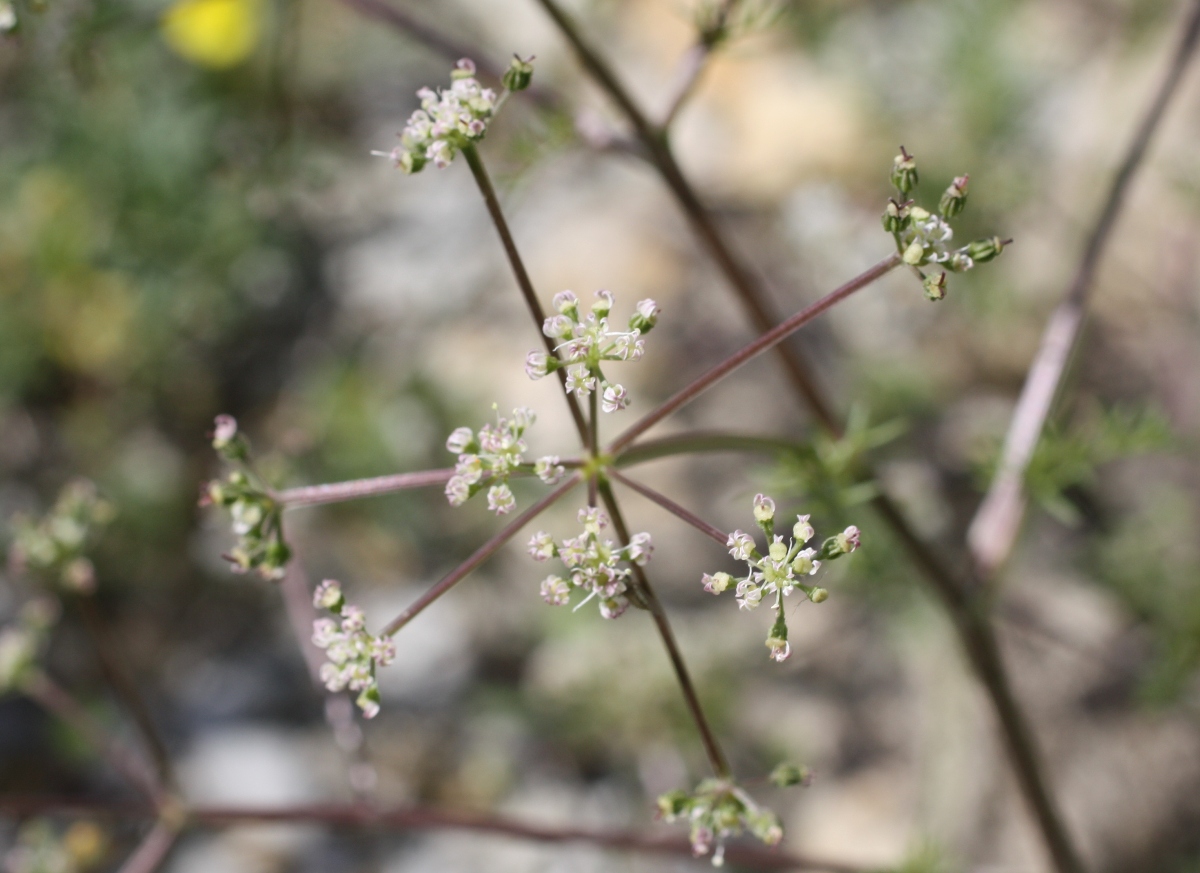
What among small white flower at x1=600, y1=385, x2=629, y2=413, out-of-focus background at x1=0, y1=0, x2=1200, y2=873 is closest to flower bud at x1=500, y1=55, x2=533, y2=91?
small white flower at x1=600, y1=385, x2=629, y2=413

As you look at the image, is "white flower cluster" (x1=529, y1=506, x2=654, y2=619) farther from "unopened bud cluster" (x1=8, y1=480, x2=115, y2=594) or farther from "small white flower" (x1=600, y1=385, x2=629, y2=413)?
"unopened bud cluster" (x1=8, y1=480, x2=115, y2=594)

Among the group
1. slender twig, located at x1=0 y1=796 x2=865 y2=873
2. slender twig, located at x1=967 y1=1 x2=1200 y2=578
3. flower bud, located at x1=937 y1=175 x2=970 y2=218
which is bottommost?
slender twig, located at x1=0 y1=796 x2=865 y2=873

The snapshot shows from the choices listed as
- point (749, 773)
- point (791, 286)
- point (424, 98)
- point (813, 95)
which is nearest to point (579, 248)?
point (791, 286)

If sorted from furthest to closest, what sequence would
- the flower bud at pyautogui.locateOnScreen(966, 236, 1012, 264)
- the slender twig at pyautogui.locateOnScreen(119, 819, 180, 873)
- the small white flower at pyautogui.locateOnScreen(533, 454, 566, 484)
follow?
the slender twig at pyautogui.locateOnScreen(119, 819, 180, 873), the small white flower at pyautogui.locateOnScreen(533, 454, 566, 484), the flower bud at pyautogui.locateOnScreen(966, 236, 1012, 264)

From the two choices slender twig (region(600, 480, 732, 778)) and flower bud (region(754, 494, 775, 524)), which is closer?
flower bud (region(754, 494, 775, 524))

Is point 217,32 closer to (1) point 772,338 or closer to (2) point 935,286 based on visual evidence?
(1) point 772,338

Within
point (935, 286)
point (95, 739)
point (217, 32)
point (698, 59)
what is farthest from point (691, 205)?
point (217, 32)

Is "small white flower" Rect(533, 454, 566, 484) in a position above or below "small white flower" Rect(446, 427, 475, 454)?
below

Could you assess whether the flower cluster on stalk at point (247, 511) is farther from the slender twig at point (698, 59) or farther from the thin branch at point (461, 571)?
the slender twig at point (698, 59)
